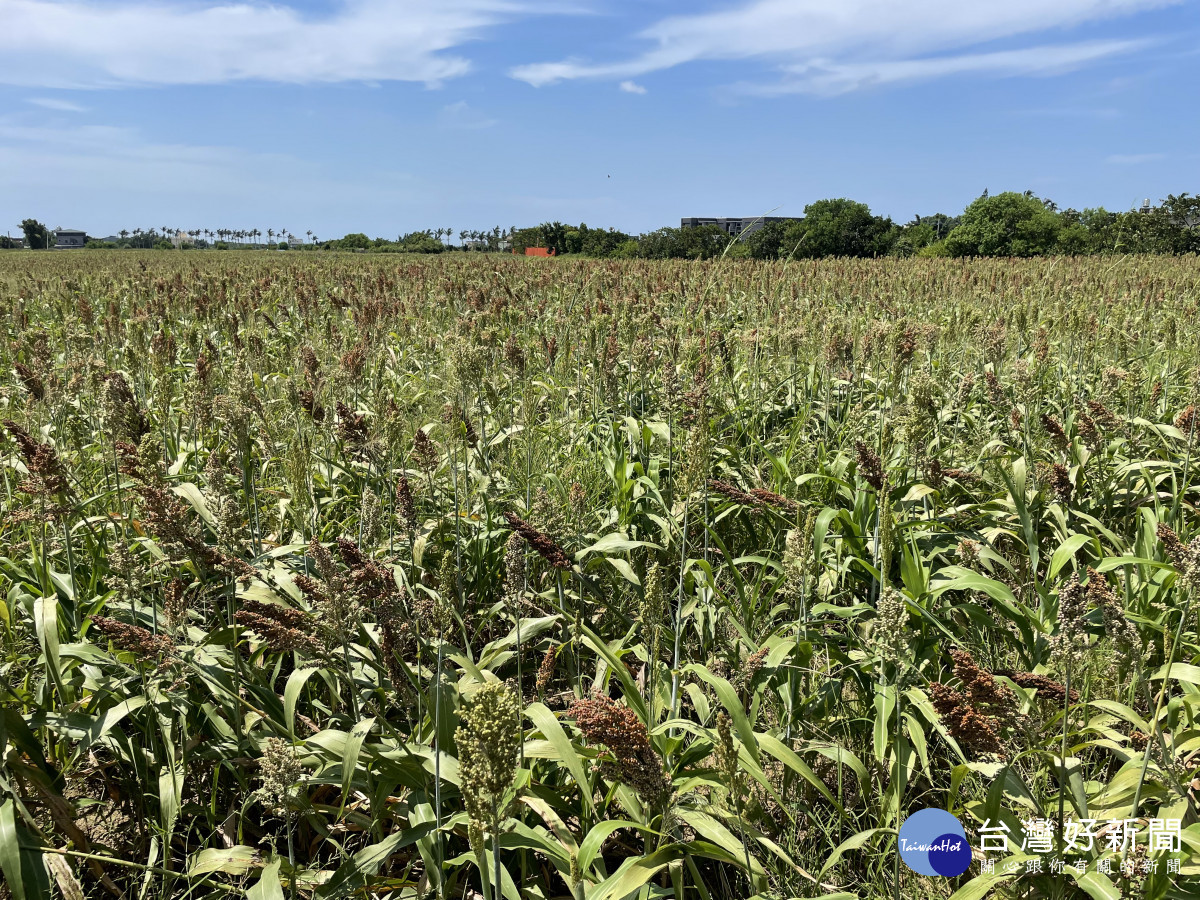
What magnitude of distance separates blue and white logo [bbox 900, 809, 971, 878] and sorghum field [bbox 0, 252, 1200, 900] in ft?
0.23

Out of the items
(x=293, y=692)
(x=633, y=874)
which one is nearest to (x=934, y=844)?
(x=633, y=874)

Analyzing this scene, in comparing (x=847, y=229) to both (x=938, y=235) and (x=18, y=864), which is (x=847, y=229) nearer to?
(x=938, y=235)

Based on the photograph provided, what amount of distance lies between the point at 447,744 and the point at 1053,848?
4.79 feet

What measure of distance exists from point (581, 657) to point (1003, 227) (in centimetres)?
6587

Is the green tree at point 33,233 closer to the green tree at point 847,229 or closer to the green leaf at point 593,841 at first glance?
the green tree at point 847,229

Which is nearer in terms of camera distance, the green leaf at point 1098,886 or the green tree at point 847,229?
the green leaf at point 1098,886

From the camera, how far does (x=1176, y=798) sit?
1.82 metres

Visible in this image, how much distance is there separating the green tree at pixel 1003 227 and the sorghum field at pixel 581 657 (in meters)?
58.9

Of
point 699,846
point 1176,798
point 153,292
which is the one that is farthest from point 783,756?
point 153,292

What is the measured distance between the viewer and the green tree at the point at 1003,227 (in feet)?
187

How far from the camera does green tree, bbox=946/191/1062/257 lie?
57.0 m

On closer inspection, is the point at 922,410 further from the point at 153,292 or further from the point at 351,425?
the point at 153,292

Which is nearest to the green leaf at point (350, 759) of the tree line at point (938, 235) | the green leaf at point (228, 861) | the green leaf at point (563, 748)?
the green leaf at point (228, 861)

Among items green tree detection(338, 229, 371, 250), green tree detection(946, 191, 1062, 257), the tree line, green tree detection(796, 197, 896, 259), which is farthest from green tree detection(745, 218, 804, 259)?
green tree detection(338, 229, 371, 250)
